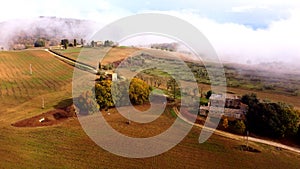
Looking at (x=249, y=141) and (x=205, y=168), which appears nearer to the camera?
(x=205, y=168)

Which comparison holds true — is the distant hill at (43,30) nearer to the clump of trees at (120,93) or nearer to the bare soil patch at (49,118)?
the bare soil patch at (49,118)

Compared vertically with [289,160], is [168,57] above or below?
above

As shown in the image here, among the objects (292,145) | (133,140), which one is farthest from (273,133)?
(133,140)

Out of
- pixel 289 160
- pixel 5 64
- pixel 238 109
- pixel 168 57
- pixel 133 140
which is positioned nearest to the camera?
pixel 289 160

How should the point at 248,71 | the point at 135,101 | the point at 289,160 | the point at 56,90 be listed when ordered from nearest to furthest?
1. the point at 289,160
2. the point at 135,101
3. the point at 56,90
4. the point at 248,71

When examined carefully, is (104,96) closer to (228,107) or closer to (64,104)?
(64,104)

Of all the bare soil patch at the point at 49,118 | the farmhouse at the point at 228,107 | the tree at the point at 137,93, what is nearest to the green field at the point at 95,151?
the bare soil patch at the point at 49,118

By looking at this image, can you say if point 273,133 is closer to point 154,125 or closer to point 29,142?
Answer: point 154,125

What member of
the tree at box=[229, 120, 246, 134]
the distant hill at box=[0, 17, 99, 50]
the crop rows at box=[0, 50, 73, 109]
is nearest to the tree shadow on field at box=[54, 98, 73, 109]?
the crop rows at box=[0, 50, 73, 109]
